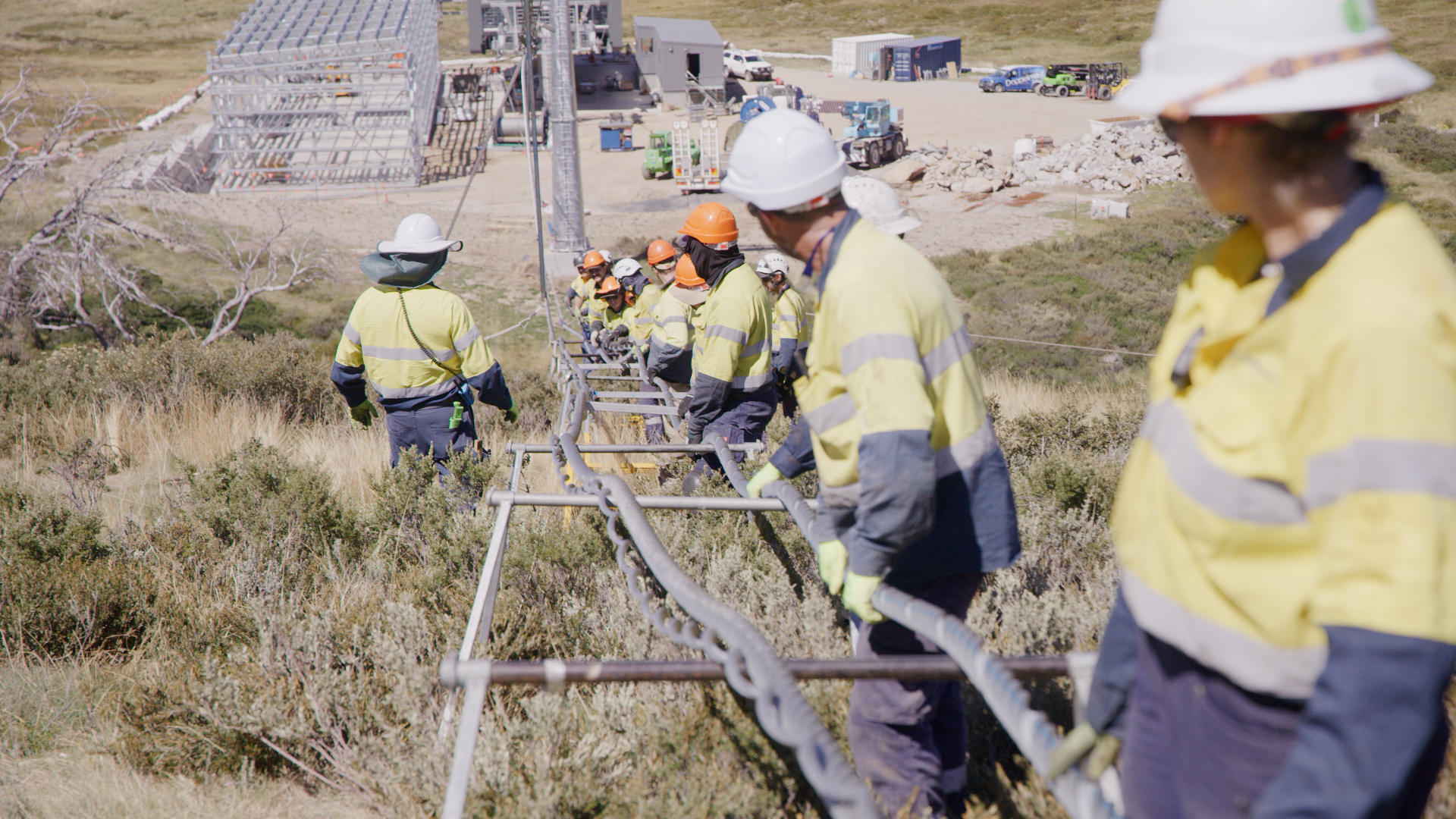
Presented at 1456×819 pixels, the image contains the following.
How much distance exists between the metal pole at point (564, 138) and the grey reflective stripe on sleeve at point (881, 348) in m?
17.1

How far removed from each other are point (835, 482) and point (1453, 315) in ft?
4.52

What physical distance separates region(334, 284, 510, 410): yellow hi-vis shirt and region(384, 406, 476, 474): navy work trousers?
0.05 meters

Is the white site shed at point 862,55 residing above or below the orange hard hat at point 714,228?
below

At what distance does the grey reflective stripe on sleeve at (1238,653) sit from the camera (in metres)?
1.21

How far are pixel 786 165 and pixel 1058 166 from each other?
3307 centimetres

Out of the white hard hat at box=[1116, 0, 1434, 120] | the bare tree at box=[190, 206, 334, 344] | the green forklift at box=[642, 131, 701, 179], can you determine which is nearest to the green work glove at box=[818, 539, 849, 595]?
the white hard hat at box=[1116, 0, 1434, 120]

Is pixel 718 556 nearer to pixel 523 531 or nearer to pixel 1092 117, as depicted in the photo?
pixel 523 531

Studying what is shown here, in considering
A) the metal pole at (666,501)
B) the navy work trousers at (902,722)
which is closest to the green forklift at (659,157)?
the metal pole at (666,501)

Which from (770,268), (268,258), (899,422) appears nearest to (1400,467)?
(899,422)

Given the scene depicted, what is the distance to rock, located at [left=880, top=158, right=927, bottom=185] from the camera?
3147 centimetres

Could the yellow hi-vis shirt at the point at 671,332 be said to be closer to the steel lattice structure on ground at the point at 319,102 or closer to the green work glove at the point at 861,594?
the green work glove at the point at 861,594

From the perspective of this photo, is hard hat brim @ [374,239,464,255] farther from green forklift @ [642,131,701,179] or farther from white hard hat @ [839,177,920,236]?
green forklift @ [642,131,701,179]

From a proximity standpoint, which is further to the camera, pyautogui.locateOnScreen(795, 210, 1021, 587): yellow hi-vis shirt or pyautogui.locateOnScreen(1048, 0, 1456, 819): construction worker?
pyautogui.locateOnScreen(795, 210, 1021, 587): yellow hi-vis shirt

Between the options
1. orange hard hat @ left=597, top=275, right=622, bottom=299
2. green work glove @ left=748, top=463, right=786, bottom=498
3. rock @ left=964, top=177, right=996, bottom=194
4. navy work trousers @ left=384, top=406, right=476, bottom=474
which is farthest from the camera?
rock @ left=964, top=177, right=996, bottom=194
